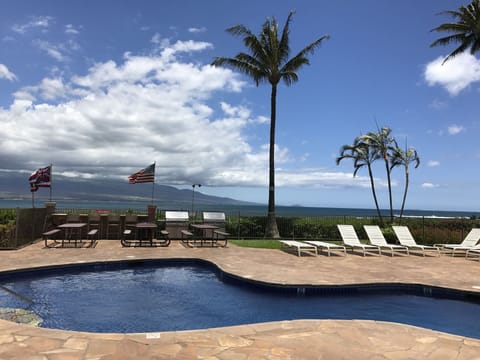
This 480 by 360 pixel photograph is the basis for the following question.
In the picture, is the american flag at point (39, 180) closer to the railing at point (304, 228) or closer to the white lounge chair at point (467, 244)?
the railing at point (304, 228)

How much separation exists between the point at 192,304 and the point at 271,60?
44.5 ft

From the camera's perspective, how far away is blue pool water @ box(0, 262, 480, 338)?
5.97m

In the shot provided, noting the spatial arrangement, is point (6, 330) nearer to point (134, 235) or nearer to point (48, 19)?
point (48, 19)

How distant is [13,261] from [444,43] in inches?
874

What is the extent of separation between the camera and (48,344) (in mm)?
4113

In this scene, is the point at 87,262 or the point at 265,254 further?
the point at 265,254

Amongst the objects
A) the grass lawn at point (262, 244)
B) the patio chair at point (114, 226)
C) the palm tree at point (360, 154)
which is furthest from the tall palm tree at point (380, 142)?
the patio chair at point (114, 226)

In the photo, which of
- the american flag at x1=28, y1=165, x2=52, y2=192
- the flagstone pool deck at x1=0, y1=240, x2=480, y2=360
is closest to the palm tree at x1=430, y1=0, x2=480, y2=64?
the flagstone pool deck at x1=0, y1=240, x2=480, y2=360

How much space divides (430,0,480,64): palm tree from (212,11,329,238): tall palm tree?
7120 mm

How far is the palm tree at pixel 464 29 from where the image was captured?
58.6ft

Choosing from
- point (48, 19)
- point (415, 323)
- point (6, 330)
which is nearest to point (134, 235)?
point (48, 19)

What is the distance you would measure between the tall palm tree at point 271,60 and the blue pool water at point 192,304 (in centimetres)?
929

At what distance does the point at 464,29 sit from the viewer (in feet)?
60.1

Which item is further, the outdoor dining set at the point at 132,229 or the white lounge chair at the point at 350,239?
the outdoor dining set at the point at 132,229
